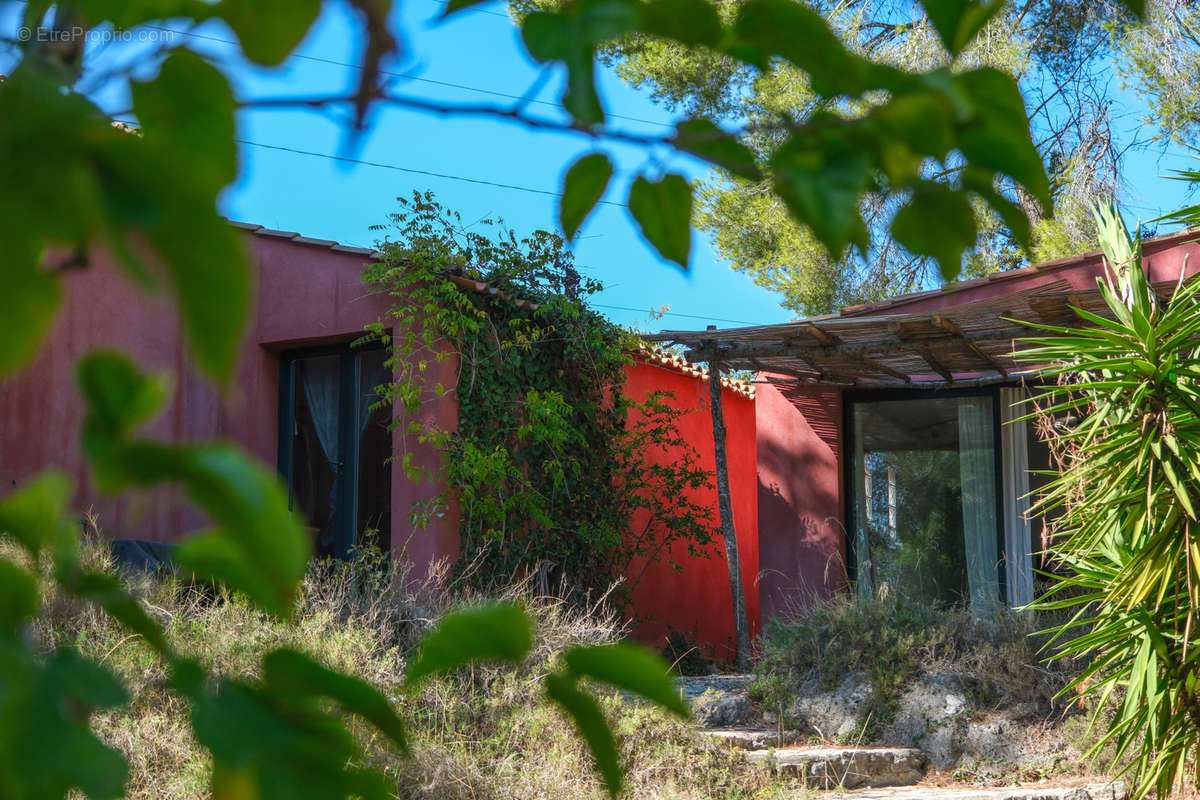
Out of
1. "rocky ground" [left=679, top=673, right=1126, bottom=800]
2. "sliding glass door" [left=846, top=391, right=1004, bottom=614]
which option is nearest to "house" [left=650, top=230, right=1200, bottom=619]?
"sliding glass door" [left=846, top=391, right=1004, bottom=614]

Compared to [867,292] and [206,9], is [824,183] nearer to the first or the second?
[206,9]

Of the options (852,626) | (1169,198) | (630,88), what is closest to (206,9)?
(852,626)

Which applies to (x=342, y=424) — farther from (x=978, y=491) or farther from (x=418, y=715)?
(x=978, y=491)

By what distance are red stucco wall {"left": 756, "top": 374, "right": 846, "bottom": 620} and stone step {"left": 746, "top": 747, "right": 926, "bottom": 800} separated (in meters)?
2.87

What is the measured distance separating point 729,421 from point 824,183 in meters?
11.7

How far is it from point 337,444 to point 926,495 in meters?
4.96

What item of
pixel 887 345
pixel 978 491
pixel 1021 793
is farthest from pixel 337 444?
pixel 1021 793

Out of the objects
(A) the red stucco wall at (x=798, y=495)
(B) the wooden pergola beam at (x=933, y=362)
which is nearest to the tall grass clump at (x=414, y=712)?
(B) the wooden pergola beam at (x=933, y=362)

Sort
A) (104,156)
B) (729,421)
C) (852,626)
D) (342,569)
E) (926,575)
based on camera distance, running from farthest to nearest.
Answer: (729,421)
(926,575)
(852,626)
(342,569)
(104,156)

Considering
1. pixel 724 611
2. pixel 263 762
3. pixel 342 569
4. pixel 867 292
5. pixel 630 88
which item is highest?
pixel 630 88

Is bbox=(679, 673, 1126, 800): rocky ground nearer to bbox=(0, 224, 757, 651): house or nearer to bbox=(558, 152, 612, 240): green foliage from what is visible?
bbox=(0, 224, 757, 651): house

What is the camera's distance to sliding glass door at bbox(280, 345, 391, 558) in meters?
7.86

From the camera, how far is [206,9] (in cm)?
39

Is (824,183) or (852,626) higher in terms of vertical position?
(824,183)
